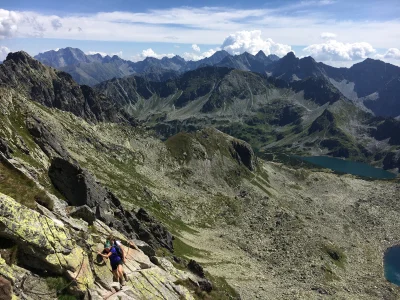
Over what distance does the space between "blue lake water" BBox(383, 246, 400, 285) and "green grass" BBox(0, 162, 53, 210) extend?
12419 cm

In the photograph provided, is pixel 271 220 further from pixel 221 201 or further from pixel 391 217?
pixel 391 217

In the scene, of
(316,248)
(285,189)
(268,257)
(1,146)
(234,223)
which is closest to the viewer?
(1,146)

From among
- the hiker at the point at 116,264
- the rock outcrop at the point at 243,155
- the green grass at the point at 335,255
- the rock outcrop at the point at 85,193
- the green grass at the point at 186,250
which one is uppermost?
the hiker at the point at 116,264

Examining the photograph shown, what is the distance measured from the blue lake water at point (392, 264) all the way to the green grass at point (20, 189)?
12419 centimetres

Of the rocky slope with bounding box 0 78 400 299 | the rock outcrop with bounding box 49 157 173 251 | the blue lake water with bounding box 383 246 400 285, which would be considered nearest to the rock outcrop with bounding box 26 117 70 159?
the rocky slope with bounding box 0 78 400 299

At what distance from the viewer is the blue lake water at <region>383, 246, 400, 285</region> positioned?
115 m

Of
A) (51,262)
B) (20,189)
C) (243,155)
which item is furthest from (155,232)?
(243,155)

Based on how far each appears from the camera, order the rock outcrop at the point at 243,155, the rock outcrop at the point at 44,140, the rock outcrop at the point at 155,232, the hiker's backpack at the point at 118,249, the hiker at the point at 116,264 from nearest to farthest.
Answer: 1. the hiker at the point at 116,264
2. the hiker's backpack at the point at 118,249
3. the rock outcrop at the point at 155,232
4. the rock outcrop at the point at 44,140
5. the rock outcrop at the point at 243,155

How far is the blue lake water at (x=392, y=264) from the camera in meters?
115

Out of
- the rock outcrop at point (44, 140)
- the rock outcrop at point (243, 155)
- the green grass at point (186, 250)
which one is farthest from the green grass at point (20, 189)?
the rock outcrop at point (243, 155)

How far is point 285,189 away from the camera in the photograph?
582 feet

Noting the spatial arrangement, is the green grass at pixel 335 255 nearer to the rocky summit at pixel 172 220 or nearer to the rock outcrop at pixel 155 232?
the rocky summit at pixel 172 220

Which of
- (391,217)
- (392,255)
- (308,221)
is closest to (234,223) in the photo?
(308,221)

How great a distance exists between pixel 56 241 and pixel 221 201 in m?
117
